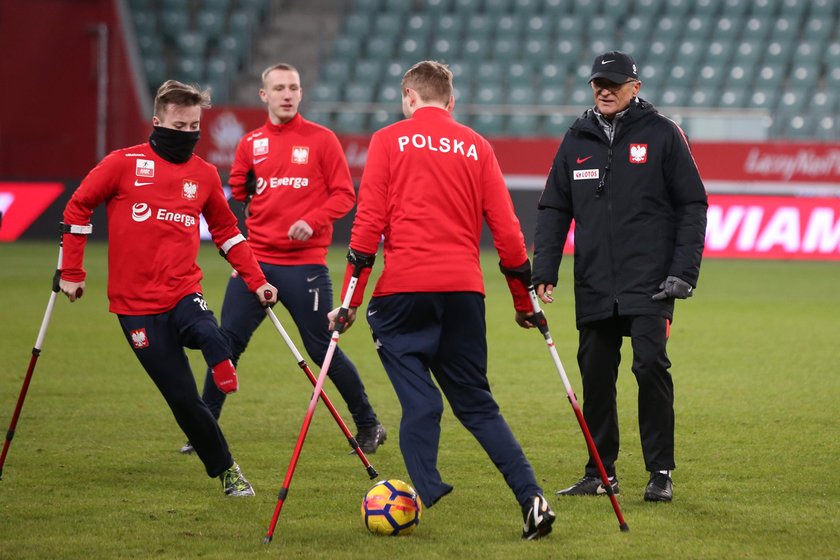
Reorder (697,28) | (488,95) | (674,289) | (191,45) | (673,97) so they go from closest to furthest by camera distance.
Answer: (674,289) < (673,97) < (488,95) < (191,45) < (697,28)

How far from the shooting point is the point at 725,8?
95.2 feet

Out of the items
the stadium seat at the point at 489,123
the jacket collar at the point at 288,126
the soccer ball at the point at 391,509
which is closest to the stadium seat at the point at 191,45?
the stadium seat at the point at 489,123

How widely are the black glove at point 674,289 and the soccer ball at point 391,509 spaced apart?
5.17 ft

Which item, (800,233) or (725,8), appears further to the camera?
(725,8)

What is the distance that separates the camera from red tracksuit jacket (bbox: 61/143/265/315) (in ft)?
20.5

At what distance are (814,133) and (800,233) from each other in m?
3.46

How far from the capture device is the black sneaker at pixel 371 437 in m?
7.55

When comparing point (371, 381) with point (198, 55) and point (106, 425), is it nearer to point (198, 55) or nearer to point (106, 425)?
point (106, 425)

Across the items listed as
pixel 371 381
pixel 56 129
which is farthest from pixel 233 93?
pixel 371 381

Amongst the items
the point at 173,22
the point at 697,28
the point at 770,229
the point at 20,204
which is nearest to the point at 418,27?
the point at 173,22

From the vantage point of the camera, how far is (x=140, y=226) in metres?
6.27

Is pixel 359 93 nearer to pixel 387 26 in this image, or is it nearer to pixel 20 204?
pixel 387 26

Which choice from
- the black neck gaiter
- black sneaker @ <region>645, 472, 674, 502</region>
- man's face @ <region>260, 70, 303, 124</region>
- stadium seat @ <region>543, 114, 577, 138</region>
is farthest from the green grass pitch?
stadium seat @ <region>543, 114, 577, 138</region>

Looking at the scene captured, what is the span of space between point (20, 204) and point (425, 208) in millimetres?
20452
